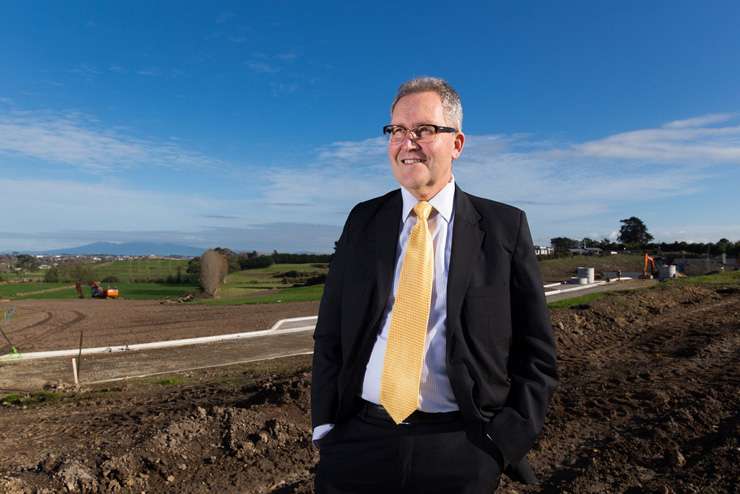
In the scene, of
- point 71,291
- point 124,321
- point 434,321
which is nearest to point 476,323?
point 434,321

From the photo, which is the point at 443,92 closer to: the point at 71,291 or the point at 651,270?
the point at 71,291

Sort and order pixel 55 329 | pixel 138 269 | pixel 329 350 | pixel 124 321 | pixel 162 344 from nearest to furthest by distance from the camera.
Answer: pixel 329 350 < pixel 162 344 < pixel 55 329 < pixel 124 321 < pixel 138 269

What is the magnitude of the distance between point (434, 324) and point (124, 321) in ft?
65.2

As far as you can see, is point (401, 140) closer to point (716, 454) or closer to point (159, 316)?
point (716, 454)

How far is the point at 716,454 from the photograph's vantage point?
195 inches

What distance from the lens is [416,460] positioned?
6.66ft

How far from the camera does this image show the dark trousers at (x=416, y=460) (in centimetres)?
203

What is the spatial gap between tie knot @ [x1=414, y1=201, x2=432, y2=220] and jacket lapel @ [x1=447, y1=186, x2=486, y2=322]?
0.41ft

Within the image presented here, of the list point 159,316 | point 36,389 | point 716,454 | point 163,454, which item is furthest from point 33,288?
point 716,454

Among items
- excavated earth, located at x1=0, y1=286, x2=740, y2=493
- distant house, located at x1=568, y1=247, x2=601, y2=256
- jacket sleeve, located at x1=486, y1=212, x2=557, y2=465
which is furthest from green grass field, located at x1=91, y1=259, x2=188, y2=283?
jacket sleeve, located at x1=486, y1=212, x2=557, y2=465

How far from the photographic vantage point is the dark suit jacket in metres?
2.05

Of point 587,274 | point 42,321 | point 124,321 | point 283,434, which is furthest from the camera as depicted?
point 587,274

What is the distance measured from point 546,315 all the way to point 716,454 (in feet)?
13.4

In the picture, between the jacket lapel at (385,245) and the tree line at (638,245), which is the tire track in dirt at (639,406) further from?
the tree line at (638,245)
